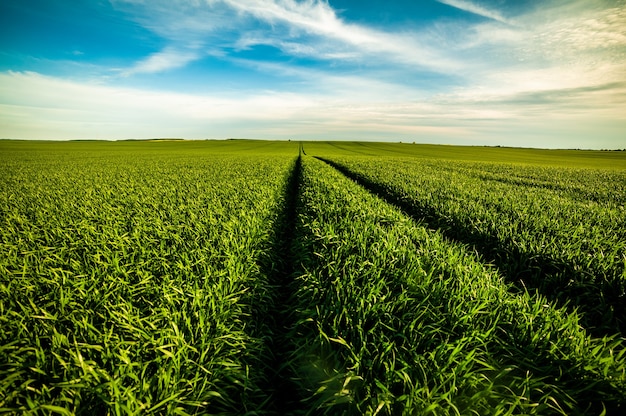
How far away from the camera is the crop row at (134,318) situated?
92.4 inches

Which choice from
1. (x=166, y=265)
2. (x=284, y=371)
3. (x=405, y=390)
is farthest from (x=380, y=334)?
(x=166, y=265)

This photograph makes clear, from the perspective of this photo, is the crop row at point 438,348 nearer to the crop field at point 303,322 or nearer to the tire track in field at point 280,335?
the crop field at point 303,322

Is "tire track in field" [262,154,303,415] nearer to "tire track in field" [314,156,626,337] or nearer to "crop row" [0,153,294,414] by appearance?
"crop row" [0,153,294,414]

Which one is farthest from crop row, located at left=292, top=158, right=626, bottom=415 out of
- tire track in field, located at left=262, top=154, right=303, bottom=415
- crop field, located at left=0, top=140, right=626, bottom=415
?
tire track in field, located at left=262, top=154, right=303, bottom=415

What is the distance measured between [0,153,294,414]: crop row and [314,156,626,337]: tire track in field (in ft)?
13.8

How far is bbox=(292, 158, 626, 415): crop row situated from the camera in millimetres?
2430

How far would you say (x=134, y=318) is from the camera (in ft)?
10.4

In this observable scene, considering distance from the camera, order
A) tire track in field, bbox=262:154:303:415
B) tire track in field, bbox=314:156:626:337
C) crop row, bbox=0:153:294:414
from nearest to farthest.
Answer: crop row, bbox=0:153:294:414 < tire track in field, bbox=262:154:303:415 < tire track in field, bbox=314:156:626:337

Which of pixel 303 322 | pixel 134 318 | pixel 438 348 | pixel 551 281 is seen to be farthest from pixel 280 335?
pixel 551 281

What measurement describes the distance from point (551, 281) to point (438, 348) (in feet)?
13.8

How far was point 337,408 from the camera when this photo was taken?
2.45m

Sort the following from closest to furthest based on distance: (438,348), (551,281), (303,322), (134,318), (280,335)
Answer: (438,348) → (134,318) → (303,322) → (280,335) → (551,281)

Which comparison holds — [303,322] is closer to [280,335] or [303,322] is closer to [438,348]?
[280,335]

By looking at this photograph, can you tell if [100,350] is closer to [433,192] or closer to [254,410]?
[254,410]
